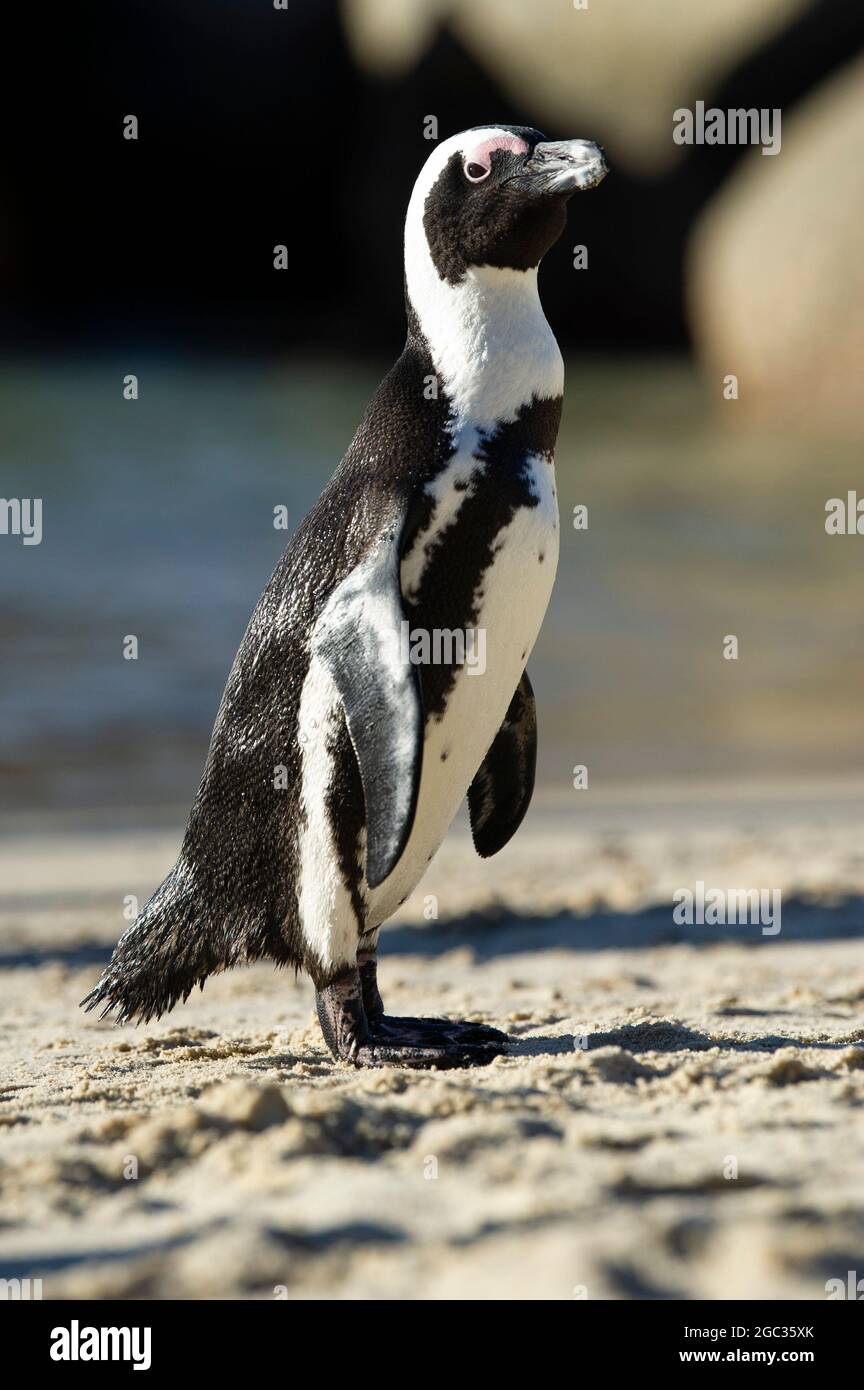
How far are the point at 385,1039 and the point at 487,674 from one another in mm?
768

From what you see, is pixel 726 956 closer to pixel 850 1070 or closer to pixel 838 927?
pixel 838 927

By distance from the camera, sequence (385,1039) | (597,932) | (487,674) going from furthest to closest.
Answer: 1. (597,932)
2. (385,1039)
3. (487,674)

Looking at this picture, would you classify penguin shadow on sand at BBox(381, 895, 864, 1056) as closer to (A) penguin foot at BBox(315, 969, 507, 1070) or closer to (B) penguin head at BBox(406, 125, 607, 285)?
(A) penguin foot at BBox(315, 969, 507, 1070)

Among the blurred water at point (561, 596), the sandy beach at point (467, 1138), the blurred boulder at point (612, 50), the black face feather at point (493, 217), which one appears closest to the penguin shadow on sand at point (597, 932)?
the sandy beach at point (467, 1138)

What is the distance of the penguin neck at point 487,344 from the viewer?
10.9 ft

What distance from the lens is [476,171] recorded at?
333 cm

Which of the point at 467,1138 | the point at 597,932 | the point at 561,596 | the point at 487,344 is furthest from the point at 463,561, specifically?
the point at 561,596

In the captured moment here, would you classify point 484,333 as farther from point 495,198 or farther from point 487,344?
point 495,198

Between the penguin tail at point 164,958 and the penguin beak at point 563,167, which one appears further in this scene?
the penguin tail at point 164,958

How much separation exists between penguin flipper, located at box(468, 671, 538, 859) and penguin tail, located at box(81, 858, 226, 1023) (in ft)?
2.46

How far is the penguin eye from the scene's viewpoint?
331 centimetres

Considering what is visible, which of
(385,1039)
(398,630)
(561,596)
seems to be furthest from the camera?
(561,596)

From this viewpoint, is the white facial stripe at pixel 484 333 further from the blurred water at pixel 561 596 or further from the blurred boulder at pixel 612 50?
the blurred boulder at pixel 612 50

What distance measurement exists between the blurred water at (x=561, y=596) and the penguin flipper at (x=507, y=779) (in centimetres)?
380
